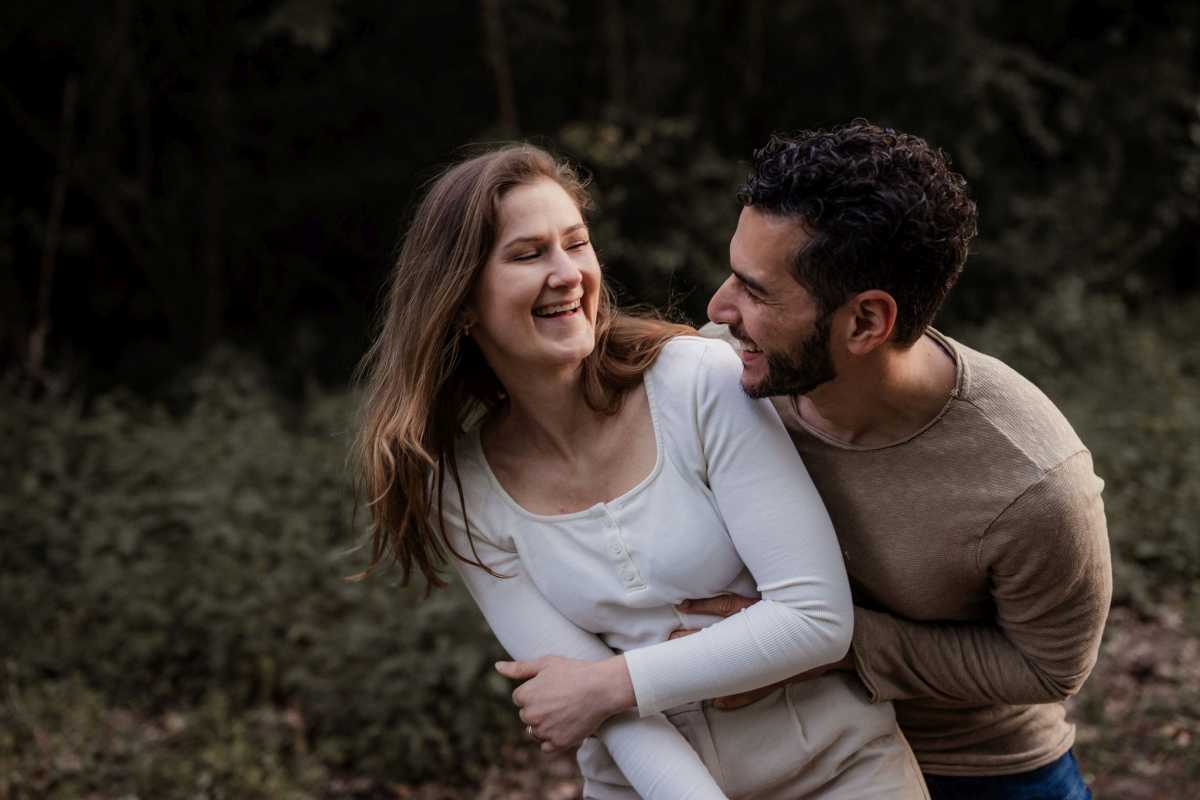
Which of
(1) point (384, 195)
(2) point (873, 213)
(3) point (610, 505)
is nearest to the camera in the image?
(2) point (873, 213)

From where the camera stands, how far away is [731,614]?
2.22m

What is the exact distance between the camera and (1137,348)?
7.42 m

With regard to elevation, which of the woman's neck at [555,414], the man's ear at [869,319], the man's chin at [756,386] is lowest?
the woman's neck at [555,414]

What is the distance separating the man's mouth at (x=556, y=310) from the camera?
2303 millimetres

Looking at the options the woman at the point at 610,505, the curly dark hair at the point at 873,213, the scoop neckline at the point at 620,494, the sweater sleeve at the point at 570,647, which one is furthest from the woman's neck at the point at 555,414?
the curly dark hair at the point at 873,213

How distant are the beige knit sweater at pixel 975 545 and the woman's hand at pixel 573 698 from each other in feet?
1.53

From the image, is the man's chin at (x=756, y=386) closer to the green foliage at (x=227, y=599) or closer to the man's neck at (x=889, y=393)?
the man's neck at (x=889, y=393)

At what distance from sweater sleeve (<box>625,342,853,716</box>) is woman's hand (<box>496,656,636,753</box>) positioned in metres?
0.04

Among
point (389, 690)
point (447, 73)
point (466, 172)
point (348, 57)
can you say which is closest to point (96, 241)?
point (348, 57)

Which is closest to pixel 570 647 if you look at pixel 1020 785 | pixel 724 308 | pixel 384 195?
pixel 724 308

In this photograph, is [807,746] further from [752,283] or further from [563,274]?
[563,274]

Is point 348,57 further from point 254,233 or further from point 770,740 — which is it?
point 770,740

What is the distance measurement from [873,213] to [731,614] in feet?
2.58

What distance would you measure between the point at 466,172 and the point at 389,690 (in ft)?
8.03
